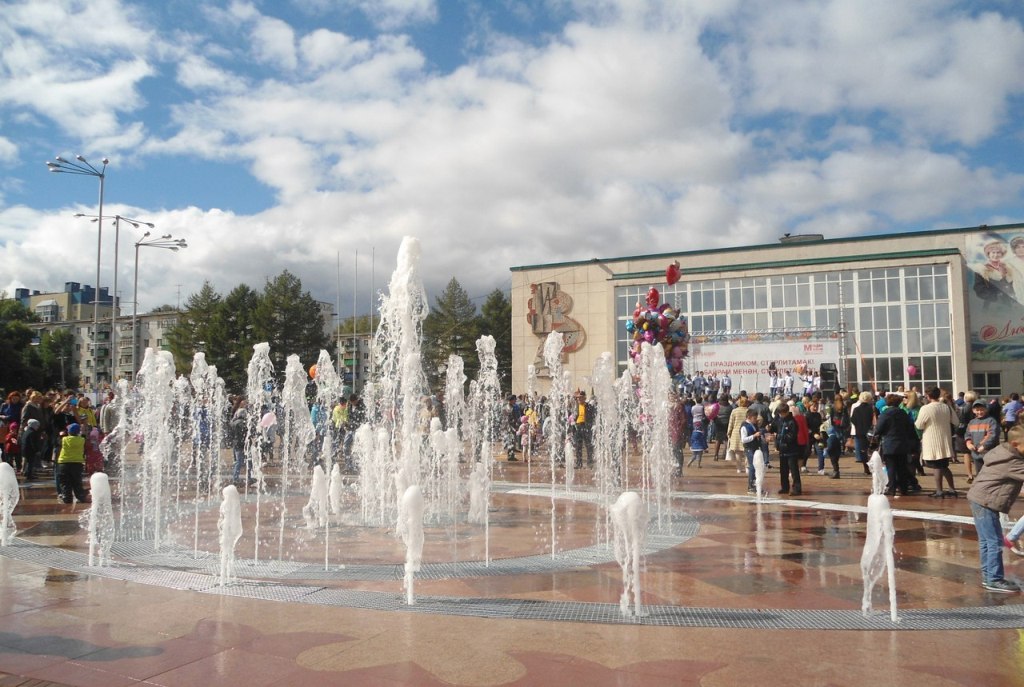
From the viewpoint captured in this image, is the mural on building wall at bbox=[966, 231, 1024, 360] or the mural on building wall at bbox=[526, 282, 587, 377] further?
the mural on building wall at bbox=[526, 282, 587, 377]

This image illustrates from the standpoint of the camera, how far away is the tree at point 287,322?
59259mm

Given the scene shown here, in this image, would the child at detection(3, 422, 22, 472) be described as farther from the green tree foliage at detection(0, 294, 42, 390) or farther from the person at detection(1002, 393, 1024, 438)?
the green tree foliage at detection(0, 294, 42, 390)

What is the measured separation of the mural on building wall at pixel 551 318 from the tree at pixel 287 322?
21532mm

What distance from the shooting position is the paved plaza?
14.9 feet

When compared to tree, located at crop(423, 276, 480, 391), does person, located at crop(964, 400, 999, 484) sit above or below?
below

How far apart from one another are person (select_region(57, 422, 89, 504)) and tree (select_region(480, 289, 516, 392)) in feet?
177

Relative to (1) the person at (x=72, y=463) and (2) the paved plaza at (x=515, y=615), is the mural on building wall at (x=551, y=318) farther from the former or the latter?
(2) the paved plaza at (x=515, y=615)

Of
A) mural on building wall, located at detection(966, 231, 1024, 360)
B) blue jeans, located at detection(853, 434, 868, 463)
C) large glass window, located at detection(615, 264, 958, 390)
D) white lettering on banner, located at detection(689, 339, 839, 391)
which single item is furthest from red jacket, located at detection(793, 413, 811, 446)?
mural on building wall, located at detection(966, 231, 1024, 360)

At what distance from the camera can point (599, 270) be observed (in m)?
46.5

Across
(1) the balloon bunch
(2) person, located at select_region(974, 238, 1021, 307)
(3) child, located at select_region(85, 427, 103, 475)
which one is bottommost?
(3) child, located at select_region(85, 427, 103, 475)

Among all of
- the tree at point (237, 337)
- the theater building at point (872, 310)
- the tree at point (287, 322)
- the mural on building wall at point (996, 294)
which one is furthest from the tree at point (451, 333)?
the mural on building wall at point (996, 294)

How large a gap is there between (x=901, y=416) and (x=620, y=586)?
7850mm

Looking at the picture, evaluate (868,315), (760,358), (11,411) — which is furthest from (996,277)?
(11,411)

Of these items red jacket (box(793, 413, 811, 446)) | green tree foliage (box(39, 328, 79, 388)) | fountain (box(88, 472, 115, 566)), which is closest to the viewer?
fountain (box(88, 472, 115, 566))
